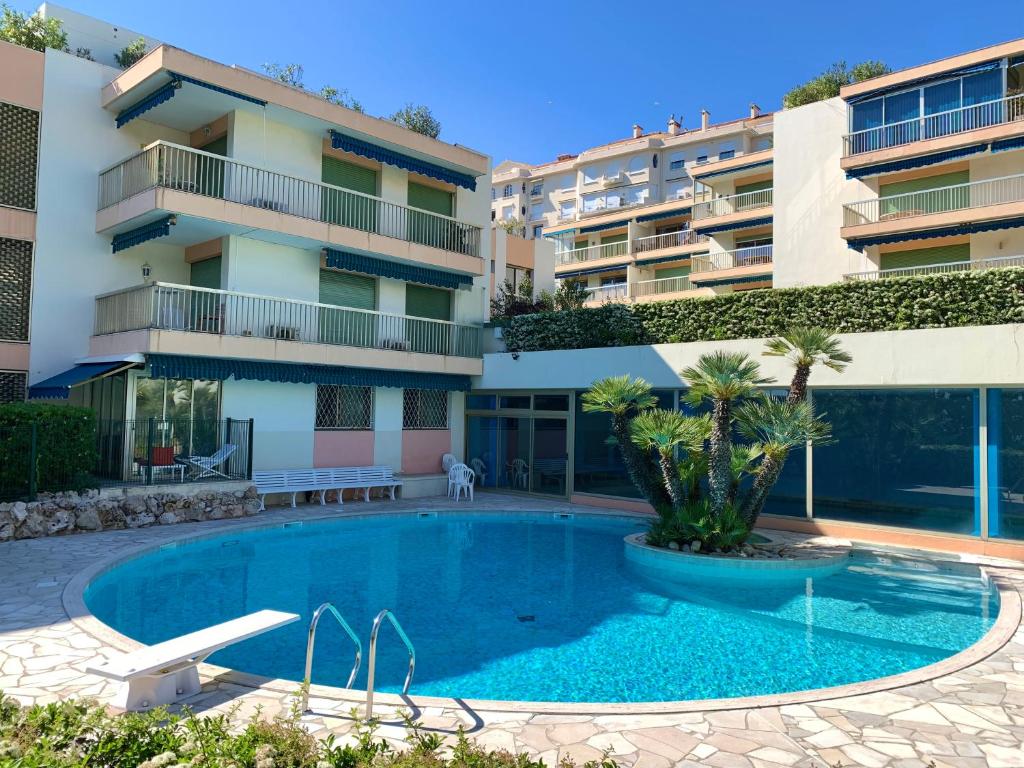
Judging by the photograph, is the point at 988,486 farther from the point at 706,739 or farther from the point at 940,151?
the point at 940,151

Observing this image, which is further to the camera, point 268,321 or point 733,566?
point 268,321

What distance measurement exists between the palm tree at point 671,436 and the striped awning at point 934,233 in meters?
17.5

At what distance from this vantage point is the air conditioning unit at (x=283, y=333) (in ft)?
59.7

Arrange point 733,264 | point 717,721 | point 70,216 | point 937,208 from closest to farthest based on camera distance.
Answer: point 717,721
point 70,216
point 937,208
point 733,264

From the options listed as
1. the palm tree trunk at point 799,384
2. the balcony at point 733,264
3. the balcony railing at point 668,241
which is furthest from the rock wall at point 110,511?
the balcony railing at point 668,241

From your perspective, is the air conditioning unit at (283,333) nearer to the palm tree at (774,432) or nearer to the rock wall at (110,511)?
the rock wall at (110,511)

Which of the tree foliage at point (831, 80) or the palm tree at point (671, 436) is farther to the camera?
the tree foliage at point (831, 80)

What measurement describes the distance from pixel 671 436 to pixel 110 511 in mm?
11086

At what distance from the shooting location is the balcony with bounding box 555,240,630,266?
1893 inches

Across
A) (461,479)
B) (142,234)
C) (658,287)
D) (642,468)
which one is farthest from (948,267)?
(142,234)

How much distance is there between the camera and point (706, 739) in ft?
18.1

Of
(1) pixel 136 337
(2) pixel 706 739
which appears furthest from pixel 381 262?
(2) pixel 706 739

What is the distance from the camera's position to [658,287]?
4631cm

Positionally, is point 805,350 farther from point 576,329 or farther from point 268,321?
point 268,321
